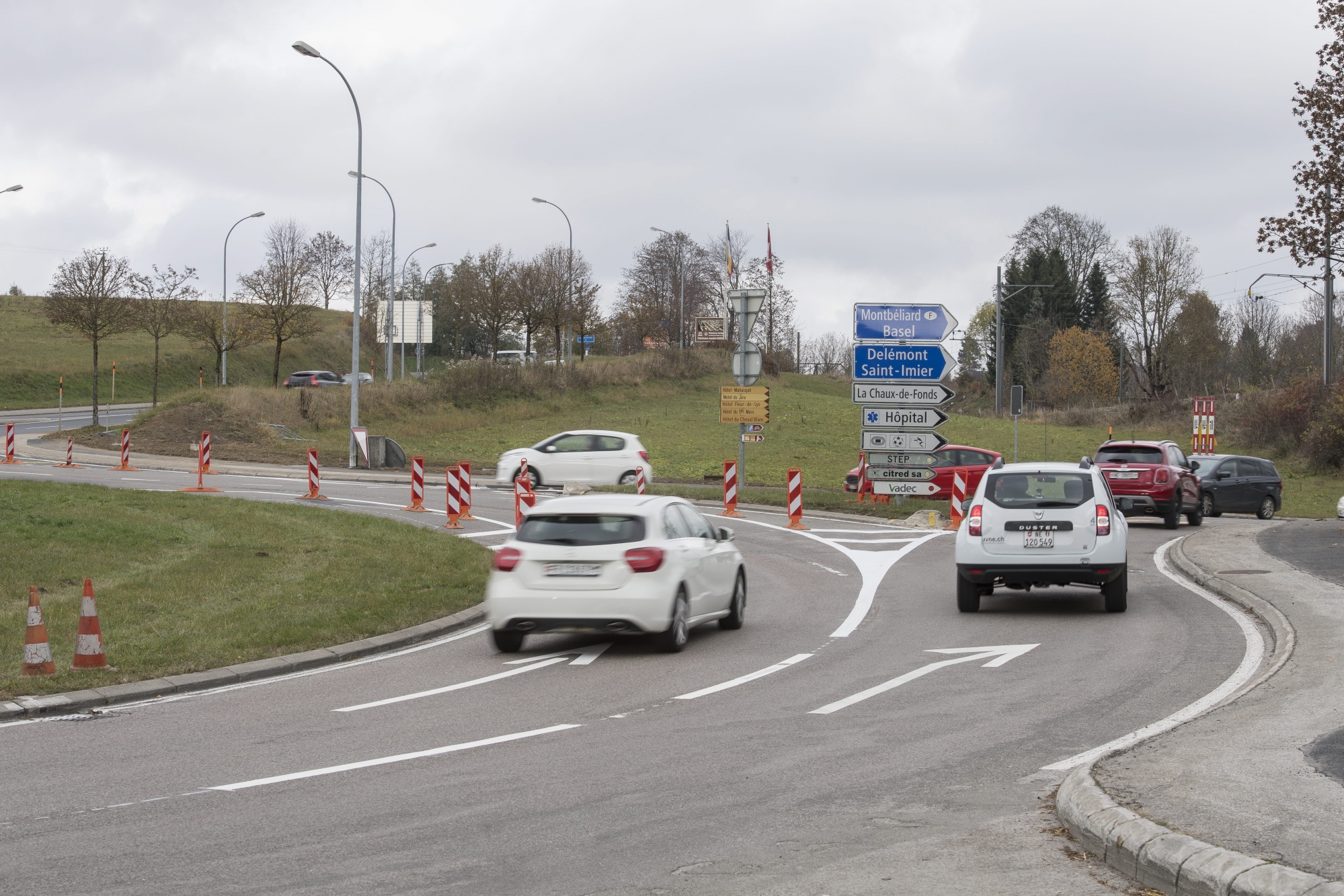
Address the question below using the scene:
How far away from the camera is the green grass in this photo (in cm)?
1112

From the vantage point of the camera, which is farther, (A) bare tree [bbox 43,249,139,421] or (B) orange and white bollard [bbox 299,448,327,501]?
(A) bare tree [bbox 43,249,139,421]

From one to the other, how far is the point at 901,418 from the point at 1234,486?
9944 millimetres

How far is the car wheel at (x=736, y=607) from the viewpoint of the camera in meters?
13.3

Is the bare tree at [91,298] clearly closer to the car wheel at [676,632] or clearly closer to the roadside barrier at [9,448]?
the roadside barrier at [9,448]

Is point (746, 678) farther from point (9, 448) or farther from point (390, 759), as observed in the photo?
point (9, 448)

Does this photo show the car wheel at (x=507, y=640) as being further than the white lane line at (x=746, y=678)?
Yes

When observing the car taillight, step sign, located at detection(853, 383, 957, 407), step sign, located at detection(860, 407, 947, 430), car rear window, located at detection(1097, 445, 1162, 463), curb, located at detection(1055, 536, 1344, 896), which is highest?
step sign, located at detection(853, 383, 957, 407)

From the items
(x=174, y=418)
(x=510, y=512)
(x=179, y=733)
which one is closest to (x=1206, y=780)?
(x=179, y=733)

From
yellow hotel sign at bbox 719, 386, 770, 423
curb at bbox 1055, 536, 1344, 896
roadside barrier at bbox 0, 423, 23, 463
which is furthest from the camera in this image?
roadside barrier at bbox 0, 423, 23, 463

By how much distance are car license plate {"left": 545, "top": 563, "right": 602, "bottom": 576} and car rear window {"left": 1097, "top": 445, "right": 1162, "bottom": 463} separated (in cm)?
1683

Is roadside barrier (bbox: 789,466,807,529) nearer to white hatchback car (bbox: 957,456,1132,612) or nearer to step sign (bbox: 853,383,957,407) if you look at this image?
step sign (bbox: 853,383,957,407)

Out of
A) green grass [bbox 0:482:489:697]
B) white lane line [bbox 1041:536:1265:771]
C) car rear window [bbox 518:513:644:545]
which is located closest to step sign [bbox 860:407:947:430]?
green grass [bbox 0:482:489:697]

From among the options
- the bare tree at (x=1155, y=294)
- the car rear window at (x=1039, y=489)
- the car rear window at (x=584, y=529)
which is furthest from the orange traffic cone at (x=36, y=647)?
the bare tree at (x=1155, y=294)

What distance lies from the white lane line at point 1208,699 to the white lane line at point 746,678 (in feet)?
10.2
